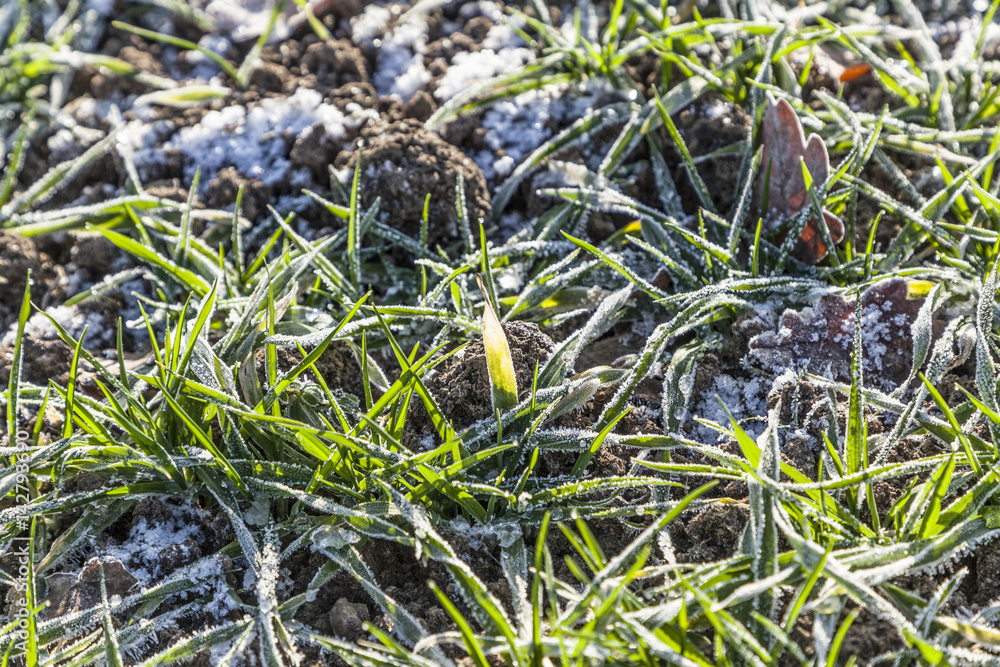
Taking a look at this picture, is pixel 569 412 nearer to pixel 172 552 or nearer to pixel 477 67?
pixel 172 552

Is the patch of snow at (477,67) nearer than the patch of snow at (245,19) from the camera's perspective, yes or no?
Yes

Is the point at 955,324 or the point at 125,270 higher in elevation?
the point at 955,324

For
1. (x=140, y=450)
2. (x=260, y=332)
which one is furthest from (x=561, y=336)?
(x=140, y=450)

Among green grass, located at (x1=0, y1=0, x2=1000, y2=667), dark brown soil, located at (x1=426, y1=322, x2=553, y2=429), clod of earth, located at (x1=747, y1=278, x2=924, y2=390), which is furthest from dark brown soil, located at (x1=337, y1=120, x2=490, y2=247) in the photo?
clod of earth, located at (x1=747, y1=278, x2=924, y2=390)

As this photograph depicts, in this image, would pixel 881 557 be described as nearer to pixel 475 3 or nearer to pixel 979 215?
pixel 979 215

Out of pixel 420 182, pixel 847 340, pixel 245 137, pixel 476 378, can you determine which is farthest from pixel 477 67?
pixel 847 340

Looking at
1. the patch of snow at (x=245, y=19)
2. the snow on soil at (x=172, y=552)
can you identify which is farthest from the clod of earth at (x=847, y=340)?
the patch of snow at (x=245, y=19)

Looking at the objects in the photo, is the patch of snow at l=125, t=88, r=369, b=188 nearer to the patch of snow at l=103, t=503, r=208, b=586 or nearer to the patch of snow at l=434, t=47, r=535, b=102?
the patch of snow at l=434, t=47, r=535, b=102

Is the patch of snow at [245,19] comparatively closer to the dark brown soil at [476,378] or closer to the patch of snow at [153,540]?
the dark brown soil at [476,378]
